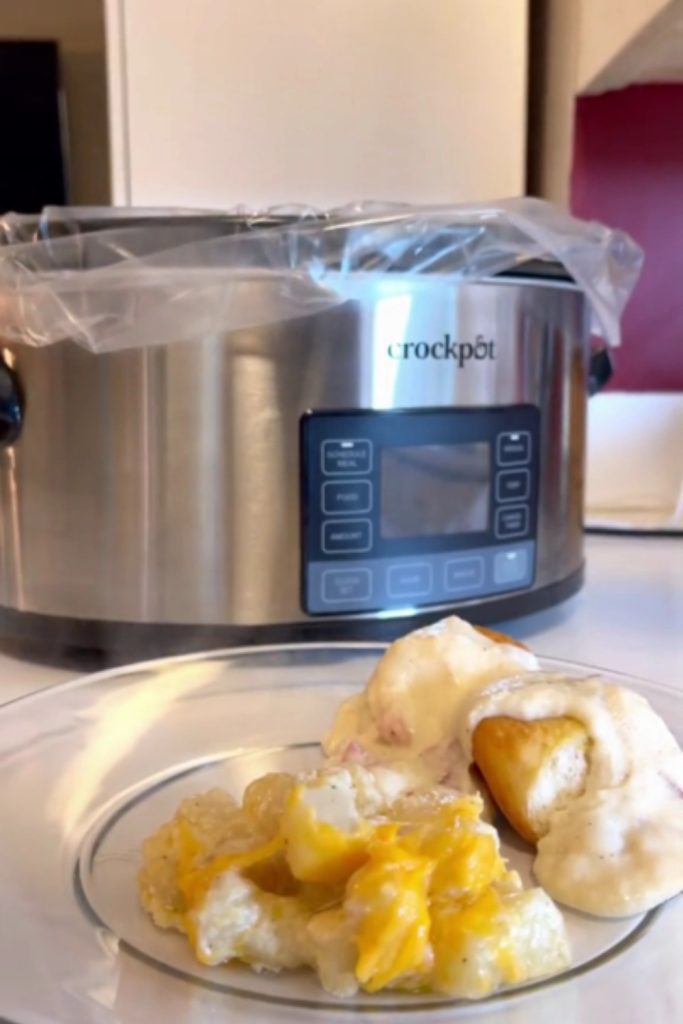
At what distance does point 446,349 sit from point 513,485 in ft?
0.30

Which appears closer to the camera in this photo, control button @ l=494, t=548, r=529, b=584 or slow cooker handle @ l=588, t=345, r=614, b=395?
control button @ l=494, t=548, r=529, b=584

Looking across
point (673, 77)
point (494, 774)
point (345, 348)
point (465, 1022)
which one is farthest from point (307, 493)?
point (673, 77)

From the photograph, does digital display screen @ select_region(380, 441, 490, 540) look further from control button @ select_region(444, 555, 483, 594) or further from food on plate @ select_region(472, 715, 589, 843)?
food on plate @ select_region(472, 715, 589, 843)

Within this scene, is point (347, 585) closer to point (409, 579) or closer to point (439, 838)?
point (409, 579)

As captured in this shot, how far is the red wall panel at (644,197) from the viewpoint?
100 centimetres

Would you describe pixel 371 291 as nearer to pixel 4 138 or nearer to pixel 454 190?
pixel 454 190

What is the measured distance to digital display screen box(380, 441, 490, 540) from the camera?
0.59 metres

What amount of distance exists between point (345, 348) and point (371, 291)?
3cm

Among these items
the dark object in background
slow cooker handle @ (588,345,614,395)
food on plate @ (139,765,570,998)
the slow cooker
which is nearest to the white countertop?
the slow cooker

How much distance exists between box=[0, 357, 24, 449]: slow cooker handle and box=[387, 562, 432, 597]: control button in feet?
0.66

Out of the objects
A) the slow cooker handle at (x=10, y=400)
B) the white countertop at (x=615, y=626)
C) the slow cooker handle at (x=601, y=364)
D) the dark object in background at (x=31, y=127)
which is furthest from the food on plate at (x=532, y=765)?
the dark object in background at (x=31, y=127)

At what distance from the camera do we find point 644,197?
1.03 metres

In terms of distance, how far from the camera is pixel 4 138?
1.05 metres

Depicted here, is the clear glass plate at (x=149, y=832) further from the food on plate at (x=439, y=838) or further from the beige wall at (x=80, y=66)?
the beige wall at (x=80, y=66)
